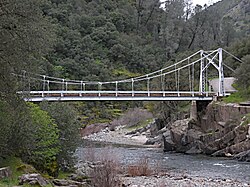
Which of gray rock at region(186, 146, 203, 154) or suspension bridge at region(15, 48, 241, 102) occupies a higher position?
suspension bridge at region(15, 48, 241, 102)

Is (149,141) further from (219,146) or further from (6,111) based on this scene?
(6,111)

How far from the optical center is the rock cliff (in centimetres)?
2734

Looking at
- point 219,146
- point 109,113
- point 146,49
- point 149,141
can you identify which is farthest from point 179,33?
point 219,146

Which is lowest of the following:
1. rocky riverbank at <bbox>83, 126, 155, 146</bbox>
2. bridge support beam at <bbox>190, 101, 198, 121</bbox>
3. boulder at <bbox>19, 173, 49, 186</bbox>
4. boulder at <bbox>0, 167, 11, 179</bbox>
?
rocky riverbank at <bbox>83, 126, 155, 146</bbox>

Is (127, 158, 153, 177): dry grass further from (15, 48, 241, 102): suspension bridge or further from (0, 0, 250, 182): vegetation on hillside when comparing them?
(15, 48, 241, 102): suspension bridge

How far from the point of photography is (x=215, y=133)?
30.7 m

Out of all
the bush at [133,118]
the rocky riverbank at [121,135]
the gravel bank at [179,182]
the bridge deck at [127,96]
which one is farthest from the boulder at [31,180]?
the bush at [133,118]

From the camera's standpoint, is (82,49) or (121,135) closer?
(121,135)

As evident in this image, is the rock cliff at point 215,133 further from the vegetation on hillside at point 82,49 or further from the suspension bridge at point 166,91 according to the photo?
the vegetation on hillside at point 82,49

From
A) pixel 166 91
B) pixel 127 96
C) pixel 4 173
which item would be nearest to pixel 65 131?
pixel 4 173

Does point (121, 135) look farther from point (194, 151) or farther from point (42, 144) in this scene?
point (42, 144)

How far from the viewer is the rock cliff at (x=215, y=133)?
89.7 feet

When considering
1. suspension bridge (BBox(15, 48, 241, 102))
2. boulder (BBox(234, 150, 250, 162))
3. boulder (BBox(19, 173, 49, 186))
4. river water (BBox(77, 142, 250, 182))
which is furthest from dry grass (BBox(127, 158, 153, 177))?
boulder (BBox(234, 150, 250, 162))

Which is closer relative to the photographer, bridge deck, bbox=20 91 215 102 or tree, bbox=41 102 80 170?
tree, bbox=41 102 80 170
